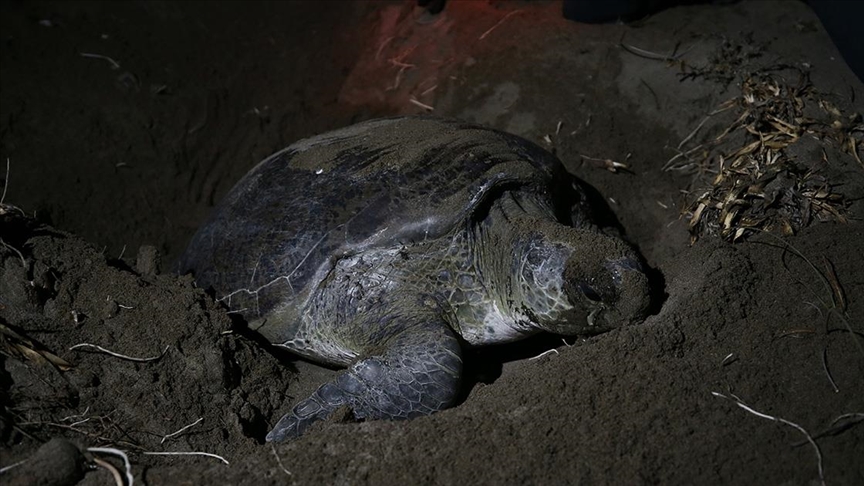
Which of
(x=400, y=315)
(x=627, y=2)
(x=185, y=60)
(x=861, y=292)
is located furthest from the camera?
(x=185, y=60)

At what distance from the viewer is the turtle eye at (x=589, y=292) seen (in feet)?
7.80

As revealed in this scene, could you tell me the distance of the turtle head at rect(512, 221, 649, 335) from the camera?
2.36 meters

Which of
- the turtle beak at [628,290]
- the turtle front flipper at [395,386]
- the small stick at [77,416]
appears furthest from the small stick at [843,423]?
the small stick at [77,416]

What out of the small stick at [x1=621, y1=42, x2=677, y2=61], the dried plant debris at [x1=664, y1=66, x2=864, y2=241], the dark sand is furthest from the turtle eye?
the small stick at [x1=621, y1=42, x2=677, y2=61]

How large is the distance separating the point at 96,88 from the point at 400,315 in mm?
3157

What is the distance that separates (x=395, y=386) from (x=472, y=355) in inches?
26.3

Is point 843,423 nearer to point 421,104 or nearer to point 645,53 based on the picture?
point 645,53

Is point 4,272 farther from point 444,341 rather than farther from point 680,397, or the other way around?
point 680,397

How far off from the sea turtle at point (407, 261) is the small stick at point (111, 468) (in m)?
0.62

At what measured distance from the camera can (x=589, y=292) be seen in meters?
2.39

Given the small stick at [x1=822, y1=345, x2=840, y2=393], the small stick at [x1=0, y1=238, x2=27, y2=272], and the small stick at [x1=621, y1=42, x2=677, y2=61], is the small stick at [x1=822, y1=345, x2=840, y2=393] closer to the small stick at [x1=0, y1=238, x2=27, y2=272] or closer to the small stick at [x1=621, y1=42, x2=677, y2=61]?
the small stick at [x1=621, y1=42, x2=677, y2=61]

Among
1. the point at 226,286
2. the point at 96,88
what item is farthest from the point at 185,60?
the point at 226,286

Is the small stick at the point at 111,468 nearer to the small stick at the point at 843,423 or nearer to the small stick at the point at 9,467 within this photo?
the small stick at the point at 9,467

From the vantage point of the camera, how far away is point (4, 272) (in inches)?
96.1
